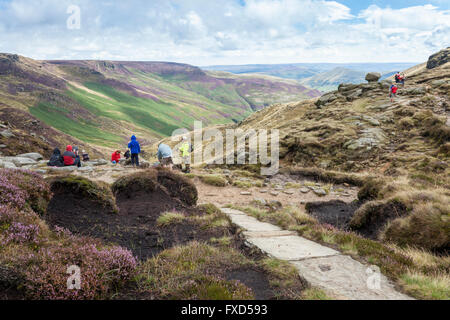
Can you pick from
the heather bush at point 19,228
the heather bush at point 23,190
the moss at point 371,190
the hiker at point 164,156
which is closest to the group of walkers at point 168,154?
the hiker at point 164,156

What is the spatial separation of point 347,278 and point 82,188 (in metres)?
8.18

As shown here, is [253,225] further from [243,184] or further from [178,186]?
[243,184]

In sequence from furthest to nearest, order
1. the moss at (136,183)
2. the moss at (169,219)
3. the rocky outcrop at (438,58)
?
the rocky outcrop at (438,58)
the moss at (136,183)
the moss at (169,219)

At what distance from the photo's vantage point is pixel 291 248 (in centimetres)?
644

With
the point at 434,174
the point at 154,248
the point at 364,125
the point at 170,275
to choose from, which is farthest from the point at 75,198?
the point at 364,125

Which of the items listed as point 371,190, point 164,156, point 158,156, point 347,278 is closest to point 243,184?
point 164,156

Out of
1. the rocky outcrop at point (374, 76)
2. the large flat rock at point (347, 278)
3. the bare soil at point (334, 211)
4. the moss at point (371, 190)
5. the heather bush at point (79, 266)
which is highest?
the rocky outcrop at point (374, 76)

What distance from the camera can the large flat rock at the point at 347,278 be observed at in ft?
13.8

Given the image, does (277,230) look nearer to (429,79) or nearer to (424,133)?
(424,133)

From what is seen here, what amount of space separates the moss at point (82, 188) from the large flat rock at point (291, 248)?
5.14 m

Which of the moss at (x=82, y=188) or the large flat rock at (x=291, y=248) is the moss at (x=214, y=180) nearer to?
the moss at (x=82, y=188)

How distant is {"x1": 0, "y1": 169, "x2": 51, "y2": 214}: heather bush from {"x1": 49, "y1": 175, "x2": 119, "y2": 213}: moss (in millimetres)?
560

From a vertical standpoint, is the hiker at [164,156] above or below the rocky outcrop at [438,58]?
below

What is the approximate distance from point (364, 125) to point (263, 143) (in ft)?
31.3
